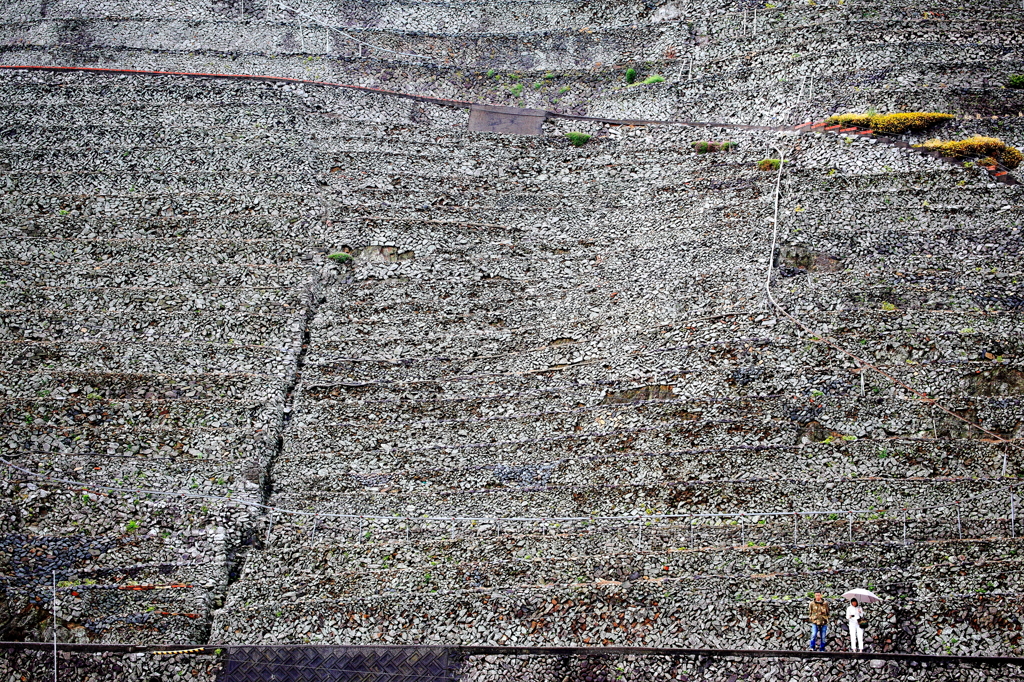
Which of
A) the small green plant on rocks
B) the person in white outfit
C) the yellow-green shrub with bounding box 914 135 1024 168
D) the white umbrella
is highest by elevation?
the yellow-green shrub with bounding box 914 135 1024 168

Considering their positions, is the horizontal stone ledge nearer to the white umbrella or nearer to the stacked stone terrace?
the stacked stone terrace

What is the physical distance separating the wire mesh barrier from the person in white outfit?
23.7 ft

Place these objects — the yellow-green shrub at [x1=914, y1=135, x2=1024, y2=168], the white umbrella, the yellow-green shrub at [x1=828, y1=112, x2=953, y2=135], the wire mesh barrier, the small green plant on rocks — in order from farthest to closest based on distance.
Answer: the small green plant on rocks → the yellow-green shrub at [x1=828, y1=112, x2=953, y2=135] → the yellow-green shrub at [x1=914, y1=135, x2=1024, y2=168] → the wire mesh barrier → the white umbrella

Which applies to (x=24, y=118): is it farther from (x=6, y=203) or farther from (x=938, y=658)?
(x=938, y=658)

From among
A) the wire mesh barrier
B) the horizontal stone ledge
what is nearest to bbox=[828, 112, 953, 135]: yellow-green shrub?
the horizontal stone ledge

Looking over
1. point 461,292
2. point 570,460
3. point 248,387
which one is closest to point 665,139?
point 461,292

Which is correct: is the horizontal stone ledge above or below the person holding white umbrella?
below

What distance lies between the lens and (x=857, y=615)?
1537cm

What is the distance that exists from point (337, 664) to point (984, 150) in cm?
2052

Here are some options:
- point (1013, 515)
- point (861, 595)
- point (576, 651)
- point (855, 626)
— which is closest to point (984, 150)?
point (1013, 515)

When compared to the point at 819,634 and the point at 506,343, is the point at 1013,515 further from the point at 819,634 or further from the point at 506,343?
the point at 506,343

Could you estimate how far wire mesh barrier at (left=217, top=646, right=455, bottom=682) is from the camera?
15812mm

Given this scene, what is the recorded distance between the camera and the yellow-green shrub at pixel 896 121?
2375cm

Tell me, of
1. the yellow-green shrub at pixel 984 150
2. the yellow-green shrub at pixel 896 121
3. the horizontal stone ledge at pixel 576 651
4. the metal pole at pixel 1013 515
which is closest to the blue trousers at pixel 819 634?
the horizontal stone ledge at pixel 576 651
